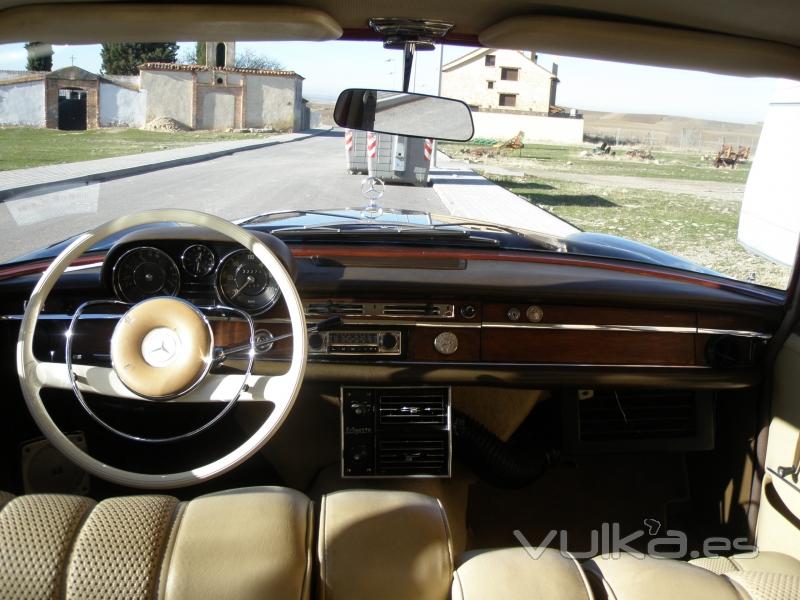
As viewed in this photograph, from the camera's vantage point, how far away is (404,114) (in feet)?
9.78

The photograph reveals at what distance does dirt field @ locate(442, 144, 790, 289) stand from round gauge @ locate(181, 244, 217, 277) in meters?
1.10

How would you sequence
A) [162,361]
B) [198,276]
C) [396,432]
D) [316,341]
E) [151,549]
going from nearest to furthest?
[151,549]
[162,361]
[198,276]
[316,341]
[396,432]

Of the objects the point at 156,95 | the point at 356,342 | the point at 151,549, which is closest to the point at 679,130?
the point at 356,342

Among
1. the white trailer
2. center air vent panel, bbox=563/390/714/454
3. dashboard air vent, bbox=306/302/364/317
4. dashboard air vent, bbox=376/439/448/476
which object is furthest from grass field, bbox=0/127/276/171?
the white trailer

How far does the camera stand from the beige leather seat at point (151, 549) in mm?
1604

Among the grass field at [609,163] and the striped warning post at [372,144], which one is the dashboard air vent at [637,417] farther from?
the striped warning post at [372,144]

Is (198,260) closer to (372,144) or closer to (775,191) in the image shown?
(372,144)

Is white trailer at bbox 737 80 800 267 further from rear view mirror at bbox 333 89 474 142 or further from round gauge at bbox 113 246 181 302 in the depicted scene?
round gauge at bbox 113 246 181 302

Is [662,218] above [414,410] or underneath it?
above

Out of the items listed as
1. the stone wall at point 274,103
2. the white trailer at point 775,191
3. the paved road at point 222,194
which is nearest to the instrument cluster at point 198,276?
the paved road at point 222,194

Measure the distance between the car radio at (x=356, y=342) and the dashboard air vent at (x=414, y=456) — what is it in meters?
0.58

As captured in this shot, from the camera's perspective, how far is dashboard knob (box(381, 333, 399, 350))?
3.39 metres

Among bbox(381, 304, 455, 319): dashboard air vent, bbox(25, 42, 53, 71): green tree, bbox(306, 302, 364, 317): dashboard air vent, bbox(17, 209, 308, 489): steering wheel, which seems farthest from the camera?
bbox(381, 304, 455, 319): dashboard air vent

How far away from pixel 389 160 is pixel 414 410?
1.12m
